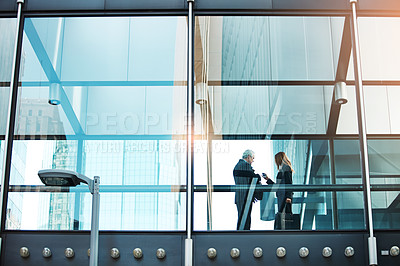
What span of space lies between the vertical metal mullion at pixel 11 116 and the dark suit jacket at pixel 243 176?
3.12m

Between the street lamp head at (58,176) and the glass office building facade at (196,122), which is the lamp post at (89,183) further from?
the glass office building facade at (196,122)

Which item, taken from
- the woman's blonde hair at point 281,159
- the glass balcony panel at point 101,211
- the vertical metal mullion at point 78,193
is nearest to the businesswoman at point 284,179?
the woman's blonde hair at point 281,159

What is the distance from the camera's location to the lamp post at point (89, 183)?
28.5 feet

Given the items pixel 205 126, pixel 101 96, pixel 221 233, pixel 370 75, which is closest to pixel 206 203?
pixel 221 233

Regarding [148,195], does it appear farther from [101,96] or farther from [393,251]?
[393,251]

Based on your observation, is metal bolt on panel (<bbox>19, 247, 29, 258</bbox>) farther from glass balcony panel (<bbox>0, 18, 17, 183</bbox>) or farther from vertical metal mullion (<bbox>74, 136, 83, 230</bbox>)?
glass balcony panel (<bbox>0, 18, 17, 183</bbox>)

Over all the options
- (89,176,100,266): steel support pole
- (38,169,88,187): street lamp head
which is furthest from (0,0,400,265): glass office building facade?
(38,169,88,187): street lamp head

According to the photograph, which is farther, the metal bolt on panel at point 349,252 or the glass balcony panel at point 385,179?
the glass balcony panel at point 385,179

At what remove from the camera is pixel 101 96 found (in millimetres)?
10273

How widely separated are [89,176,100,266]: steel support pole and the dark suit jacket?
1896 mm

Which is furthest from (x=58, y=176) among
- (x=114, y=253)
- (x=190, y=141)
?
(x=190, y=141)

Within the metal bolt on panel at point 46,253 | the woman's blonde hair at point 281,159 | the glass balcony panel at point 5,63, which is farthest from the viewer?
the glass balcony panel at point 5,63

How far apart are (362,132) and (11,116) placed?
4900 millimetres

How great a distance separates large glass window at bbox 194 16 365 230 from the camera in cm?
971
